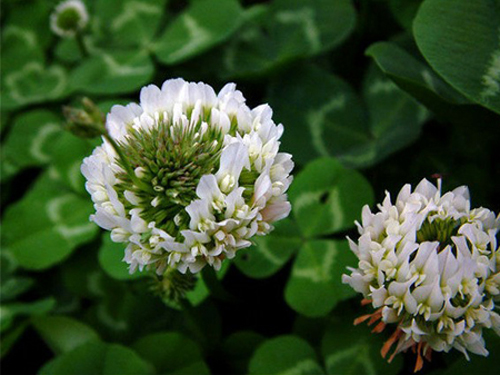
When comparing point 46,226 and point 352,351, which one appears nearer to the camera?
point 352,351

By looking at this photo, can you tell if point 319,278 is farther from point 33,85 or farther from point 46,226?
point 33,85

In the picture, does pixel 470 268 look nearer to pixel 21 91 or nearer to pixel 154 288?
pixel 154 288

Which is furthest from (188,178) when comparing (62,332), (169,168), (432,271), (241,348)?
(62,332)

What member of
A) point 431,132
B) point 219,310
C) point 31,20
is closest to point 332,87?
point 431,132

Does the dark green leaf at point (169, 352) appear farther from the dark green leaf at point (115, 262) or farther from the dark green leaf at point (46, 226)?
the dark green leaf at point (46, 226)

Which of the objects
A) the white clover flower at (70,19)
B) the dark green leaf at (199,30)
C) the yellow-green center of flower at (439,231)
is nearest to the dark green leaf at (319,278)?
the yellow-green center of flower at (439,231)

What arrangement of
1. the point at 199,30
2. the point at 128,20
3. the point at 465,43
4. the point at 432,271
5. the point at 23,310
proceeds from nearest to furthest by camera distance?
the point at 432,271 < the point at 465,43 < the point at 23,310 < the point at 199,30 < the point at 128,20
